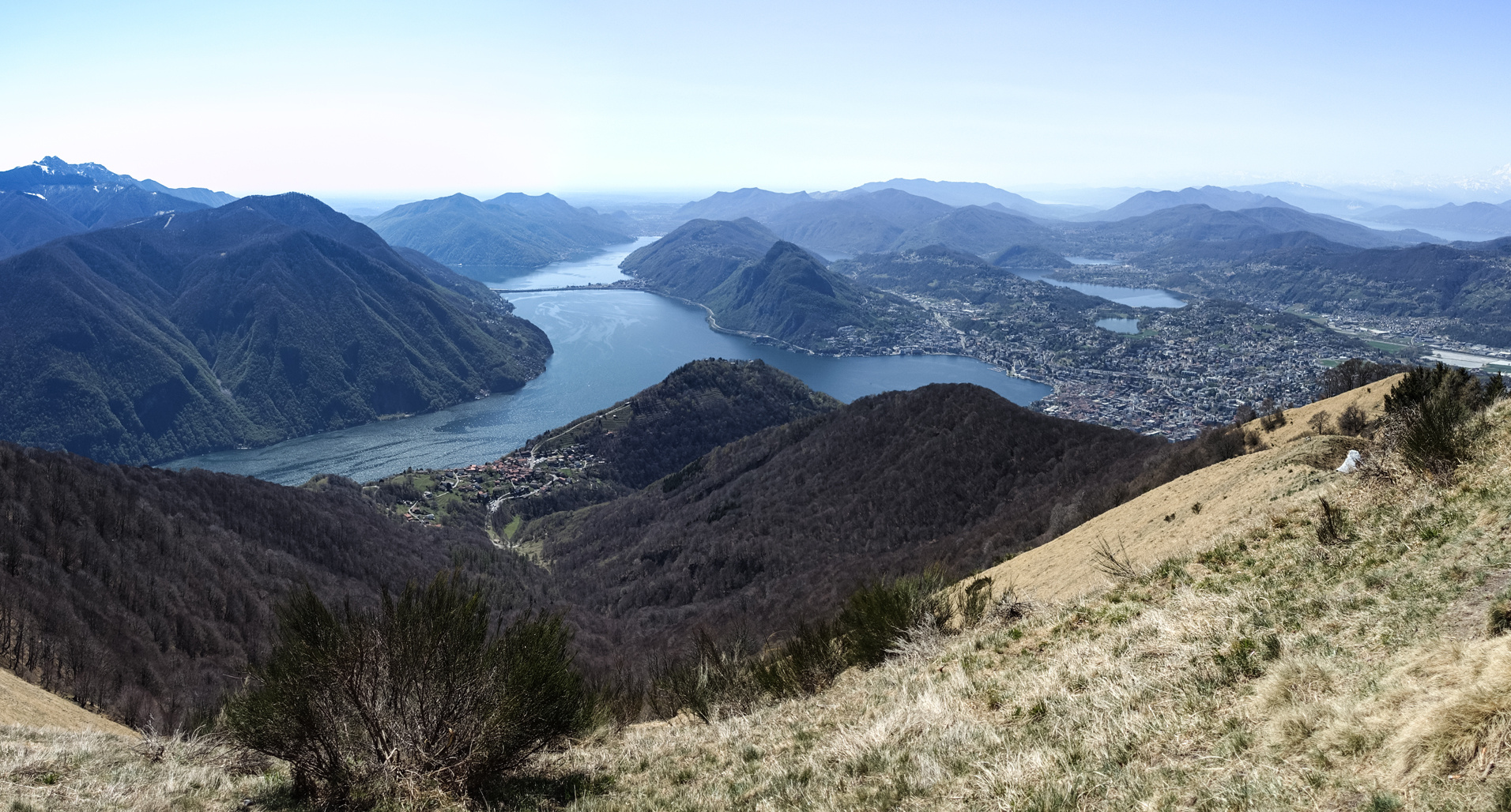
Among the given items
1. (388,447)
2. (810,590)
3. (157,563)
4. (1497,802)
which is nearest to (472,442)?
(388,447)

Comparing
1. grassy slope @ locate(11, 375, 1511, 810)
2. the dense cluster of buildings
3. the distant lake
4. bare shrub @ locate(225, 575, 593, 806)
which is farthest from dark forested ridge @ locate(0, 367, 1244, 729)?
the dense cluster of buildings

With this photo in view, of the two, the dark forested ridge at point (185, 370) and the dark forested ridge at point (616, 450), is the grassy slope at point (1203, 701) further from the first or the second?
the dark forested ridge at point (185, 370)

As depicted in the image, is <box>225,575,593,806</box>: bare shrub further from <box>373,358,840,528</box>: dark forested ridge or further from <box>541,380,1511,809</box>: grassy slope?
<box>373,358,840,528</box>: dark forested ridge

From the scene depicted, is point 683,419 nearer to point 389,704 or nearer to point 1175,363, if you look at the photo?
point 1175,363

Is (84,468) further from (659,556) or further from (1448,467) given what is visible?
(1448,467)

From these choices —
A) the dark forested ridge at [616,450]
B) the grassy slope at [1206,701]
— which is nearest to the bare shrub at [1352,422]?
the grassy slope at [1206,701]
